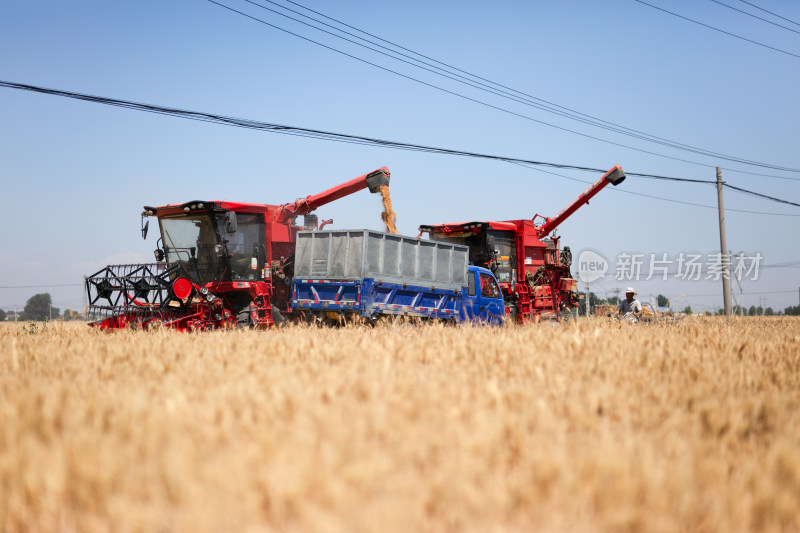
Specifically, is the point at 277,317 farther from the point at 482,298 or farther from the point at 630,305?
the point at 630,305

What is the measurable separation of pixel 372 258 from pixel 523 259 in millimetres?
7650

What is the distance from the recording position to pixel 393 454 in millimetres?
2355

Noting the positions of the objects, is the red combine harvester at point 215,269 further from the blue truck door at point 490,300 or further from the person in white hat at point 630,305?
the person in white hat at point 630,305

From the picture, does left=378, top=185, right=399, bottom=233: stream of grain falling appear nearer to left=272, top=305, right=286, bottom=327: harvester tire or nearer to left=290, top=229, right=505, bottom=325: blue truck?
left=290, top=229, right=505, bottom=325: blue truck

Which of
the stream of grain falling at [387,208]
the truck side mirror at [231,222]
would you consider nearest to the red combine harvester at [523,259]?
the stream of grain falling at [387,208]

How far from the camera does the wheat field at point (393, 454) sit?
1955 mm

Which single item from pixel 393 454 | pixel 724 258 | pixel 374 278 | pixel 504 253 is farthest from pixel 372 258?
pixel 724 258

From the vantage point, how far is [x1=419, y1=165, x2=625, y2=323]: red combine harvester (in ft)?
59.0

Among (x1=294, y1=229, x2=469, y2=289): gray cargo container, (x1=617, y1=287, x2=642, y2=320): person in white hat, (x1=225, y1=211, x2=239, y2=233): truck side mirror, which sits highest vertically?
(x1=225, y1=211, x2=239, y2=233): truck side mirror

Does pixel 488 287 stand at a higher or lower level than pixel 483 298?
higher

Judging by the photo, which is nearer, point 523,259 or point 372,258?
point 372,258

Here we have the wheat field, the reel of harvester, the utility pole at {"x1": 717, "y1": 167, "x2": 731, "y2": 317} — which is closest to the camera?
the wheat field

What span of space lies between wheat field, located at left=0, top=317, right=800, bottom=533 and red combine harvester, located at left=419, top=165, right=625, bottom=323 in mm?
13635

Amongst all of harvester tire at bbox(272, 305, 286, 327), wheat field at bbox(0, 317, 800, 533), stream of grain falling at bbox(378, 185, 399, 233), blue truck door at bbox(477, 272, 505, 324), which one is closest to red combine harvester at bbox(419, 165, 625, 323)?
blue truck door at bbox(477, 272, 505, 324)
